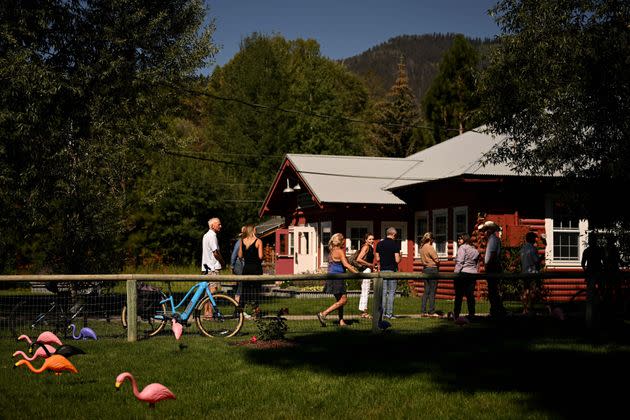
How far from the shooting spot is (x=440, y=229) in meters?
27.3

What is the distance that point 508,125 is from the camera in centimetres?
1795

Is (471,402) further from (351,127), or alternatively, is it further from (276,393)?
(351,127)

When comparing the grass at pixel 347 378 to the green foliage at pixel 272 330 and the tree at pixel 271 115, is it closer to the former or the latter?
the green foliage at pixel 272 330

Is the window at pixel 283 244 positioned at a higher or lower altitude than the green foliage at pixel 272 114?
lower

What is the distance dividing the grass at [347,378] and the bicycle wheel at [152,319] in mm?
412

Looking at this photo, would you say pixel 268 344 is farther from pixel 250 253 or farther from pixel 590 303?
pixel 590 303

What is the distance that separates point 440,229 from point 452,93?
3955 cm

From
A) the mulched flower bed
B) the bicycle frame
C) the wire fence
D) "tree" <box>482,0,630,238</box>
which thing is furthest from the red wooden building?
the bicycle frame

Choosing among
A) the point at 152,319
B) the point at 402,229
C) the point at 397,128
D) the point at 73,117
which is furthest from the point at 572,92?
the point at 397,128

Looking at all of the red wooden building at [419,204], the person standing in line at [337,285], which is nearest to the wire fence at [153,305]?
the person standing in line at [337,285]

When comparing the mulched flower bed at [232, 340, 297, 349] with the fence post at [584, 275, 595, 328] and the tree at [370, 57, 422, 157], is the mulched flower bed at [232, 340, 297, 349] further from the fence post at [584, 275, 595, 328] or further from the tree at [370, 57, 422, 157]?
the tree at [370, 57, 422, 157]

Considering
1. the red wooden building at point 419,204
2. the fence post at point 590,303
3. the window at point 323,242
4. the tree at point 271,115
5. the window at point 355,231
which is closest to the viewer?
the fence post at point 590,303

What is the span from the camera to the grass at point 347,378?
7449 millimetres

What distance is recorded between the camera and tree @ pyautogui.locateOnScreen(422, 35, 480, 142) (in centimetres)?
6331
